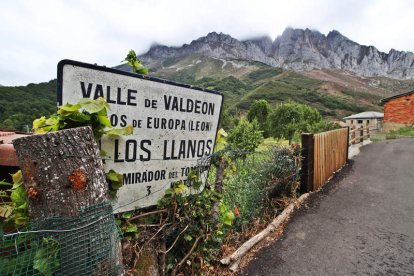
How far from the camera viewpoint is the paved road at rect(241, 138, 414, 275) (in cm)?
346

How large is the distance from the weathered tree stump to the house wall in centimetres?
3316

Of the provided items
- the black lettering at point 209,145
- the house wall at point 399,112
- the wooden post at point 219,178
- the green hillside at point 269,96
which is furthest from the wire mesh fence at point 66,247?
the green hillside at point 269,96

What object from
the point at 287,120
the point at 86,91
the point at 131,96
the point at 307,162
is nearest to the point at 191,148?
the point at 131,96

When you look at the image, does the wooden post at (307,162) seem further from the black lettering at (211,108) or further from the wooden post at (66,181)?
the wooden post at (66,181)

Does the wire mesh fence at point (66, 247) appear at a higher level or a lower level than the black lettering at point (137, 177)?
lower

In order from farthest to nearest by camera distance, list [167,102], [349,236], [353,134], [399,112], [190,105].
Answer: [399,112], [353,134], [349,236], [190,105], [167,102]

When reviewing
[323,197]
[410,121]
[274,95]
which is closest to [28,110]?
[323,197]

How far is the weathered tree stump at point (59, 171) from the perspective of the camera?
1292mm

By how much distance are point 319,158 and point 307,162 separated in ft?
2.68

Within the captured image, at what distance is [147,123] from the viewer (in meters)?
1.97

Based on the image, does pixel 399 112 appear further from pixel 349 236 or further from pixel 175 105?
pixel 175 105

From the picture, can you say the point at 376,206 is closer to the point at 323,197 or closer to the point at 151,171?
the point at 323,197

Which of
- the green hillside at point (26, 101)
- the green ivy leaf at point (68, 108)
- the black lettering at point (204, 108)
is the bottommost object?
the green ivy leaf at point (68, 108)

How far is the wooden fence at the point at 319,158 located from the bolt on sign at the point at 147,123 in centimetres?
438
